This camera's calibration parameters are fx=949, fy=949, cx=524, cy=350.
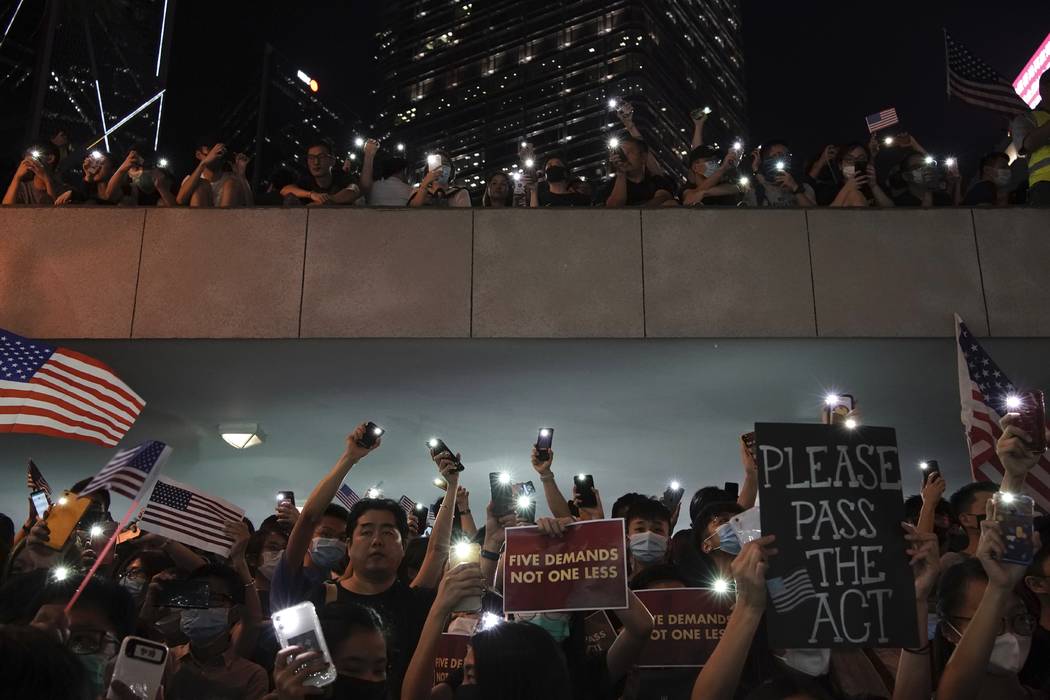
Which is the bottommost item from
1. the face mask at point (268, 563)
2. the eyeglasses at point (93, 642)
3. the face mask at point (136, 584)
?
the eyeglasses at point (93, 642)

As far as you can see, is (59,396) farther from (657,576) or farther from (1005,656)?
(1005,656)

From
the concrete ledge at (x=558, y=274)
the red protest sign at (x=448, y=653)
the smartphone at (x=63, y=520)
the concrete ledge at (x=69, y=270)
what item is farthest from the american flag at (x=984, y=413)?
the concrete ledge at (x=69, y=270)

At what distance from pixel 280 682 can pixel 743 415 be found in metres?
7.79

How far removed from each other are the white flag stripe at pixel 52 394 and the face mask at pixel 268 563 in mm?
1620

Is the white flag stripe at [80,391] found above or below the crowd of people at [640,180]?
below

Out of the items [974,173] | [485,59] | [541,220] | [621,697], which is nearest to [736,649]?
[621,697]

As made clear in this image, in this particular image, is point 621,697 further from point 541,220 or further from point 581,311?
point 541,220

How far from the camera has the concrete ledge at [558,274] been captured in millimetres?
8633

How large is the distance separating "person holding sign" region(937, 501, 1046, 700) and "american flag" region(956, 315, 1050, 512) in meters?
2.88

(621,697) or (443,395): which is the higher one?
(443,395)

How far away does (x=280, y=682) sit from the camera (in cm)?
278

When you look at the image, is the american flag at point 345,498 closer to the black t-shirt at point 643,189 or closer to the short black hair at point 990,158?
the black t-shirt at point 643,189

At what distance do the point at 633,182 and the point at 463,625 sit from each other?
595cm

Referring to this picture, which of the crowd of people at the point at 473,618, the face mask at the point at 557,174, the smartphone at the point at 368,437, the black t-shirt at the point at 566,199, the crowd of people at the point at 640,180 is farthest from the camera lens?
the face mask at the point at 557,174
